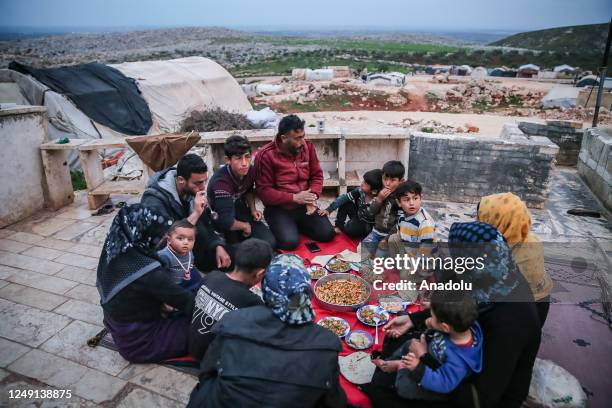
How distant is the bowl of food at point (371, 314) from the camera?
3.28m

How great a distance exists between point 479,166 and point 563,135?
150 inches

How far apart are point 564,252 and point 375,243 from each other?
8.02ft

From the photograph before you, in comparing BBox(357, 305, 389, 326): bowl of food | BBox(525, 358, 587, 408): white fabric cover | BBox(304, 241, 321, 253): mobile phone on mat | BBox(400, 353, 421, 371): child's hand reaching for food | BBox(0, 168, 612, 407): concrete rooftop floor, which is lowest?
BBox(0, 168, 612, 407): concrete rooftop floor

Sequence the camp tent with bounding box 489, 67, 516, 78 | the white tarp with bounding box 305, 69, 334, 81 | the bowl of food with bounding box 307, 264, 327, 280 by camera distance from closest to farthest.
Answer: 1. the bowl of food with bounding box 307, 264, 327, 280
2. the white tarp with bounding box 305, 69, 334, 81
3. the camp tent with bounding box 489, 67, 516, 78

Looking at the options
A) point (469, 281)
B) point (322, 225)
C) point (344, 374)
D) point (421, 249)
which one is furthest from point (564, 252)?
point (344, 374)

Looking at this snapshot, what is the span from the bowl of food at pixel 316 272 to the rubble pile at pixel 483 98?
17234 millimetres

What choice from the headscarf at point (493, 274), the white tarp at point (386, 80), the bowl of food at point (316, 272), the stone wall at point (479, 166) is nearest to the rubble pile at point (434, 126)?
the white tarp at point (386, 80)

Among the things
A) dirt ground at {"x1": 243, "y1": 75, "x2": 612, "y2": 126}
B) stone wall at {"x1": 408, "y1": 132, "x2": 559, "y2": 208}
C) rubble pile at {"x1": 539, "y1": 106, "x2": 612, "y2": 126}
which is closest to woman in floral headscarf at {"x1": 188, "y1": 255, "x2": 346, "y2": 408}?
stone wall at {"x1": 408, "y1": 132, "x2": 559, "y2": 208}

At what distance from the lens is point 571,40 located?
6081cm

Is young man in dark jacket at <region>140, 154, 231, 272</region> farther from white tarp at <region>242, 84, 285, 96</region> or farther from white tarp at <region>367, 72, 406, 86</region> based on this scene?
white tarp at <region>367, 72, 406, 86</region>

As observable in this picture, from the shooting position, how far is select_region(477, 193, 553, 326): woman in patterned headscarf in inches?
105

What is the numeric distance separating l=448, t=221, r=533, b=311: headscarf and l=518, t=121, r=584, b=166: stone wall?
7487 mm

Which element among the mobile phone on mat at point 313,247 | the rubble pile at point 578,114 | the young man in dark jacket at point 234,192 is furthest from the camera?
the rubble pile at point 578,114

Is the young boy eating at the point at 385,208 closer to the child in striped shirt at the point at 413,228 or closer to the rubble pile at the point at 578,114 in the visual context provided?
the child in striped shirt at the point at 413,228
